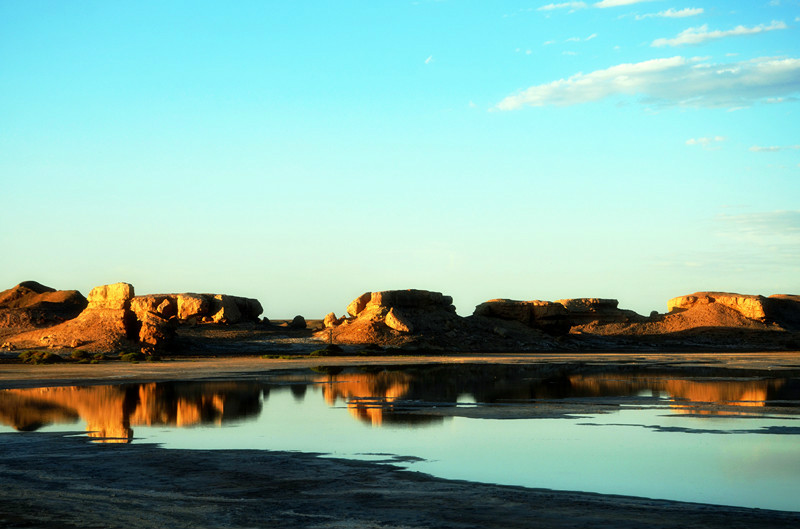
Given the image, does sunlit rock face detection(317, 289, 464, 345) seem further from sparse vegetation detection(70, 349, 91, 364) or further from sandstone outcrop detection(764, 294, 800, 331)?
sandstone outcrop detection(764, 294, 800, 331)

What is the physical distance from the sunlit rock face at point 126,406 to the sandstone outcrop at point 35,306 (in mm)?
43331

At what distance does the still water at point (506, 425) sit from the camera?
436 inches

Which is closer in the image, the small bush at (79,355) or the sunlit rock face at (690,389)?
the sunlit rock face at (690,389)

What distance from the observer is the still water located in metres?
11.1

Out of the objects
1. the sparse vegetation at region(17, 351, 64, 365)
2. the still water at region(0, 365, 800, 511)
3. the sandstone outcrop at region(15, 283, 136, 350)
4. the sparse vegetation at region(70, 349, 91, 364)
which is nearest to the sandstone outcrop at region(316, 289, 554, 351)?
the sandstone outcrop at region(15, 283, 136, 350)

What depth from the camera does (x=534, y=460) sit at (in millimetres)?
12258

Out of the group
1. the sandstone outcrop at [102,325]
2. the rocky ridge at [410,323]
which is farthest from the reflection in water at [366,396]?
the rocky ridge at [410,323]

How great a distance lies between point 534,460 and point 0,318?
67829mm

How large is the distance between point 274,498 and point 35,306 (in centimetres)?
7522

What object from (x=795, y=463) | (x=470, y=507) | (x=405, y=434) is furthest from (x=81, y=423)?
(x=795, y=463)

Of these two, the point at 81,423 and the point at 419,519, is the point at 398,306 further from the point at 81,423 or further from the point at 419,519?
the point at 419,519

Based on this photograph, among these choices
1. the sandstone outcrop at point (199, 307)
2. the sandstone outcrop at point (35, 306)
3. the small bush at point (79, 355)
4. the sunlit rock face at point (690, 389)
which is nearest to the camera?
the sunlit rock face at point (690, 389)

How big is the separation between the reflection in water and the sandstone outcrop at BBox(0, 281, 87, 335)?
144 feet

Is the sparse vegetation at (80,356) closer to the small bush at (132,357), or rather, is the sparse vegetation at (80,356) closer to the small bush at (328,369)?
the small bush at (132,357)
